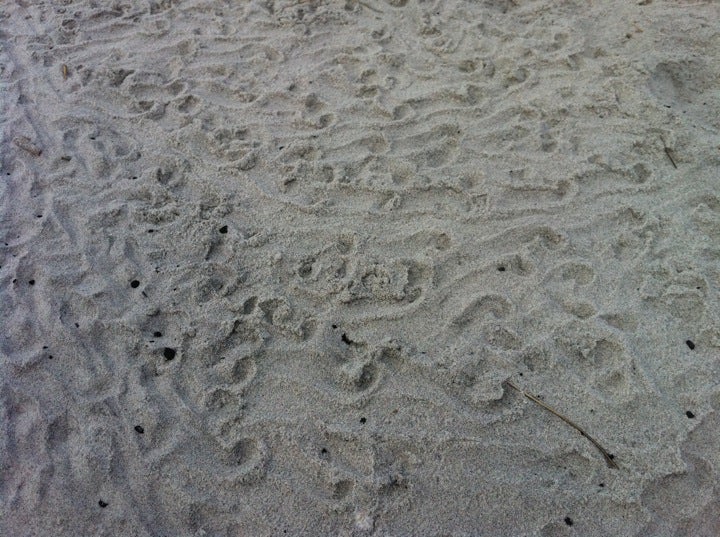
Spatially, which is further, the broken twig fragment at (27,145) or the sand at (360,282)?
the broken twig fragment at (27,145)

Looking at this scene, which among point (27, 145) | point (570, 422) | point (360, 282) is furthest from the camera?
point (27, 145)

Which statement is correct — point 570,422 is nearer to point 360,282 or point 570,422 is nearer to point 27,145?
point 360,282

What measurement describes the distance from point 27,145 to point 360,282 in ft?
6.76

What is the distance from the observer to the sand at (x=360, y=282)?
1.99 m

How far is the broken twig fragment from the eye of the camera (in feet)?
10.0

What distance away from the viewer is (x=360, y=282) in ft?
8.20

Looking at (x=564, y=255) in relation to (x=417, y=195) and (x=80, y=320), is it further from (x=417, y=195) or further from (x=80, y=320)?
(x=80, y=320)

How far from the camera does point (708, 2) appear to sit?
163 inches

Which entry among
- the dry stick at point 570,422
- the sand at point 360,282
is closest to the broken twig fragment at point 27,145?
the sand at point 360,282

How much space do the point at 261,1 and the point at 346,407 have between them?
3.29 m

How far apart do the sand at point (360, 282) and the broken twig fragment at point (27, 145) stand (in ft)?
0.06

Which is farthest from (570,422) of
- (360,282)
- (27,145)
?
(27,145)

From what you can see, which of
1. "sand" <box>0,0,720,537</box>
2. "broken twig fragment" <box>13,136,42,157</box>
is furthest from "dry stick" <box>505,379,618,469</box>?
"broken twig fragment" <box>13,136,42,157</box>

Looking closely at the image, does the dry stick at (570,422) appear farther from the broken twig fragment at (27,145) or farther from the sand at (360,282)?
the broken twig fragment at (27,145)
